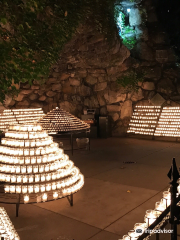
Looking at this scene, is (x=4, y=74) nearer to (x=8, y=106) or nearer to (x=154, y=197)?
(x=154, y=197)

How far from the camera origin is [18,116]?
499 inches

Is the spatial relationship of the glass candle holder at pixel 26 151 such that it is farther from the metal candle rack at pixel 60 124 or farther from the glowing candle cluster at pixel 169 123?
the glowing candle cluster at pixel 169 123

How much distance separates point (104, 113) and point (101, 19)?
5310 mm

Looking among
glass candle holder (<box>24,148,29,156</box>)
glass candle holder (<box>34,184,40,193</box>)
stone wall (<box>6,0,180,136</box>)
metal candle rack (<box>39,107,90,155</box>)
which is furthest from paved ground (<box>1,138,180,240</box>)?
stone wall (<box>6,0,180,136</box>)

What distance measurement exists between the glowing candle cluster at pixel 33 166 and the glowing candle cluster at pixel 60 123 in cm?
409

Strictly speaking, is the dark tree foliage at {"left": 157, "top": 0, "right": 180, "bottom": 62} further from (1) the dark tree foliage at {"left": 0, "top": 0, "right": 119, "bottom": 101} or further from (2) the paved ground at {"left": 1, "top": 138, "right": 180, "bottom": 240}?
(2) the paved ground at {"left": 1, "top": 138, "right": 180, "bottom": 240}

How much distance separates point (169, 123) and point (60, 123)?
18.3ft

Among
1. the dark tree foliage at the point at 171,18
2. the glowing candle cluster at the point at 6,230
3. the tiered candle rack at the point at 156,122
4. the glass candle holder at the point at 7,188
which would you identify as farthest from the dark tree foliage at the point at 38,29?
the tiered candle rack at the point at 156,122

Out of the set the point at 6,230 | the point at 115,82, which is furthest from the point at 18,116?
the point at 6,230

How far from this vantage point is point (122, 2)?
13.5m

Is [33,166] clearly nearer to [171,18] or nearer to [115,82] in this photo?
[115,82]

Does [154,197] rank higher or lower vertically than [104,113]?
lower

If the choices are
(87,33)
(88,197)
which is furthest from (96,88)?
(88,197)

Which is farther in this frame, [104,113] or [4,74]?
[104,113]
